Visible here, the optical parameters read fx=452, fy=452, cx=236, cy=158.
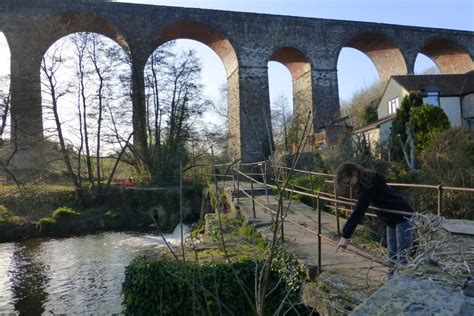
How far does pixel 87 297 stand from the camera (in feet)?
27.2

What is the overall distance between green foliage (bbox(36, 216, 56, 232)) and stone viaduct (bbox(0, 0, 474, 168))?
196 inches

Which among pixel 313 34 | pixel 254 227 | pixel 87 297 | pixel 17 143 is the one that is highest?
pixel 313 34

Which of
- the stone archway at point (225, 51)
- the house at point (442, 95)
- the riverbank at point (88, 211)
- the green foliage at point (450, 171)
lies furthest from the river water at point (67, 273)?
the house at point (442, 95)

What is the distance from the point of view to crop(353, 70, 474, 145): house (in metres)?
19.8

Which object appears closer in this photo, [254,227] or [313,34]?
[254,227]

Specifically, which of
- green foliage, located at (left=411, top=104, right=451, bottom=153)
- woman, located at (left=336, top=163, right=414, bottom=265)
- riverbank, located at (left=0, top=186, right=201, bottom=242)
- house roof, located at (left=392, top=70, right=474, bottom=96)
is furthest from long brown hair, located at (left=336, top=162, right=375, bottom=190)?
house roof, located at (left=392, top=70, right=474, bottom=96)

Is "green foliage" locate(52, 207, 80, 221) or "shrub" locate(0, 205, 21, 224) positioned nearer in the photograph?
"shrub" locate(0, 205, 21, 224)

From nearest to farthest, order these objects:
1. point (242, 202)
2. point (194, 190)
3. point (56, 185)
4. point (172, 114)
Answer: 1. point (242, 202)
2. point (194, 190)
3. point (56, 185)
4. point (172, 114)

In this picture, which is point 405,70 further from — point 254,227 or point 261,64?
point 254,227

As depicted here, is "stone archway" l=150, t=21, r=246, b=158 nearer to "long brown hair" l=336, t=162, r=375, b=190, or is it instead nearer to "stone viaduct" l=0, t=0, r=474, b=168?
"stone viaduct" l=0, t=0, r=474, b=168

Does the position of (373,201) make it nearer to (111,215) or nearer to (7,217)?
(111,215)

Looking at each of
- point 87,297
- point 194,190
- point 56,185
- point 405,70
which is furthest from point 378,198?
point 405,70

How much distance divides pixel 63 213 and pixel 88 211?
1106mm

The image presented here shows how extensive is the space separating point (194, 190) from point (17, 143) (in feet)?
27.3
